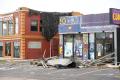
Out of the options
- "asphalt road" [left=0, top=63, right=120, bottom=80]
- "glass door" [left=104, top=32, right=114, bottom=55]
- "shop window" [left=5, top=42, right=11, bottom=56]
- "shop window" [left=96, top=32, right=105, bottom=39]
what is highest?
"shop window" [left=96, top=32, right=105, bottom=39]

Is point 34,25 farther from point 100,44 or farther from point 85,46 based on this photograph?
point 100,44

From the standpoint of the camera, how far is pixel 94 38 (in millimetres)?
39844

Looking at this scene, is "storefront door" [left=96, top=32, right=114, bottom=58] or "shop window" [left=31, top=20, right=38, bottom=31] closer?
"storefront door" [left=96, top=32, right=114, bottom=58]

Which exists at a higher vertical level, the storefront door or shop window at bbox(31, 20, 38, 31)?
shop window at bbox(31, 20, 38, 31)

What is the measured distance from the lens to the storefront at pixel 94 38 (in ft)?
124

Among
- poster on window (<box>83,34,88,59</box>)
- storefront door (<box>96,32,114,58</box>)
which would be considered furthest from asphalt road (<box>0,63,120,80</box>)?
poster on window (<box>83,34,88,59</box>)

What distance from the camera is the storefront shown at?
3784 cm

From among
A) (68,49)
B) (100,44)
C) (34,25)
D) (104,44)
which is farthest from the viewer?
(34,25)

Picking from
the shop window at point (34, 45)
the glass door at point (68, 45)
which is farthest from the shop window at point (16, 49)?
the glass door at point (68, 45)

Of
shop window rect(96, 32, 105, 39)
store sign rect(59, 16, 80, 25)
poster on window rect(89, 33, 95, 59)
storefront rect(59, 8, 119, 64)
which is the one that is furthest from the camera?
store sign rect(59, 16, 80, 25)

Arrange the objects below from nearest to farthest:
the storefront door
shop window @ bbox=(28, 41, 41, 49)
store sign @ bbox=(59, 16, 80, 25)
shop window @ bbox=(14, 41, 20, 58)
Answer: the storefront door < store sign @ bbox=(59, 16, 80, 25) < shop window @ bbox=(28, 41, 41, 49) < shop window @ bbox=(14, 41, 20, 58)

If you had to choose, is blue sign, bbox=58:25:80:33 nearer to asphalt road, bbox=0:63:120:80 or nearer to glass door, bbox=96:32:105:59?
glass door, bbox=96:32:105:59

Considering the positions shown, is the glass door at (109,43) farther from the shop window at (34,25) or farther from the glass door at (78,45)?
the shop window at (34,25)

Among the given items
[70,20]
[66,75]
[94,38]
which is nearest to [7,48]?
[70,20]
